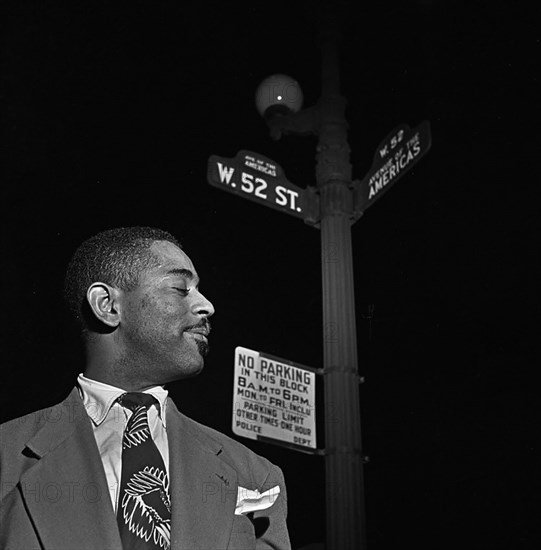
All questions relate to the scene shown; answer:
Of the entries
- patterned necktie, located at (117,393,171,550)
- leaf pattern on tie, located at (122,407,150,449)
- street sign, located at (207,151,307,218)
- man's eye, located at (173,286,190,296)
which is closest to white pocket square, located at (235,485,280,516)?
patterned necktie, located at (117,393,171,550)

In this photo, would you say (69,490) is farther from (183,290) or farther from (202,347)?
(183,290)

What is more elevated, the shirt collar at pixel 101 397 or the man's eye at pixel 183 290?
the man's eye at pixel 183 290

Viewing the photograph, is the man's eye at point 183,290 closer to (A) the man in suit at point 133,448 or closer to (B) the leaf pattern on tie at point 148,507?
(A) the man in suit at point 133,448

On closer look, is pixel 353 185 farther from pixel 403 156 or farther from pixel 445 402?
pixel 445 402

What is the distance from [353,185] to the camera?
6602mm

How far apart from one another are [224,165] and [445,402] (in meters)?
9.37

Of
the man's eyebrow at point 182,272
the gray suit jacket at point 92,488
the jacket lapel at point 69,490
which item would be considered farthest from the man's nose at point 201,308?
the jacket lapel at point 69,490

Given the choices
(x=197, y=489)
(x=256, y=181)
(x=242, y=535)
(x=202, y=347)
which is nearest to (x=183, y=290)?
(x=202, y=347)

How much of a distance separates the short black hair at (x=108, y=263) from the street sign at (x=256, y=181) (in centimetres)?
360

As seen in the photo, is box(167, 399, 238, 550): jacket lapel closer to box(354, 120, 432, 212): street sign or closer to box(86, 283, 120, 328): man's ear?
box(86, 283, 120, 328): man's ear

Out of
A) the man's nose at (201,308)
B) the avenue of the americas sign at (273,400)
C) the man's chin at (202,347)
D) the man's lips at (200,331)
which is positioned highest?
the avenue of the americas sign at (273,400)

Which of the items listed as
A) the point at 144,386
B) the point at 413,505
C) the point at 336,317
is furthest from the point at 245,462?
the point at 413,505

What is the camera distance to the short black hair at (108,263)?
2.67 m

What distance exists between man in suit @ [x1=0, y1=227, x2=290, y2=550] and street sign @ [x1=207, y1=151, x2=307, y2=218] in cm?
363
